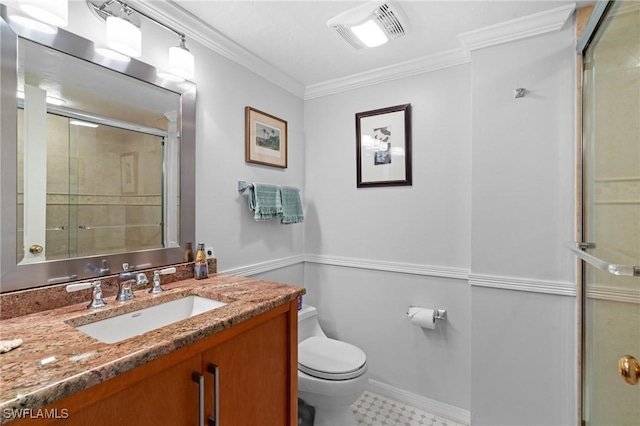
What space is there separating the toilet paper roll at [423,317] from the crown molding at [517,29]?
1609mm

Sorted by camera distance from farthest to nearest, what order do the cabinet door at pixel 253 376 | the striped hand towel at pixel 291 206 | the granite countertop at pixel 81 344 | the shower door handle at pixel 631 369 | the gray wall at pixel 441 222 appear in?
the striped hand towel at pixel 291 206 → the gray wall at pixel 441 222 → the cabinet door at pixel 253 376 → the shower door handle at pixel 631 369 → the granite countertop at pixel 81 344

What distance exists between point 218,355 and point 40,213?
2.74ft

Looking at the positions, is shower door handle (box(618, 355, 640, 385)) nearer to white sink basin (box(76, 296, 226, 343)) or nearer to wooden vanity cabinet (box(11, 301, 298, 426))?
wooden vanity cabinet (box(11, 301, 298, 426))

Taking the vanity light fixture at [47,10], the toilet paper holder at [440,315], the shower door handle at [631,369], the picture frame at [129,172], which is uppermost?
the vanity light fixture at [47,10]

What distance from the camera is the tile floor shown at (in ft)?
6.10

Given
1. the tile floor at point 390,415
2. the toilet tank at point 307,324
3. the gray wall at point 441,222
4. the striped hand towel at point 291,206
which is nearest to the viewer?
the gray wall at point 441,222

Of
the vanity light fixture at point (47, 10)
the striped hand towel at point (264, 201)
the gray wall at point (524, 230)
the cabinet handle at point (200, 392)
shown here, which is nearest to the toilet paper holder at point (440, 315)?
the gray wall at point (524, 230)

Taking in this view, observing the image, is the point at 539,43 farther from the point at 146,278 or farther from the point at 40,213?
the point at 40,213

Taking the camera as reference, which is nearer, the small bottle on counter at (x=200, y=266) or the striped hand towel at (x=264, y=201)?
the small bottle on counter at (x=200, y=266)

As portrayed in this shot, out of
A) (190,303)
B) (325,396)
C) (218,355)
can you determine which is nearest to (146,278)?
(190,303)

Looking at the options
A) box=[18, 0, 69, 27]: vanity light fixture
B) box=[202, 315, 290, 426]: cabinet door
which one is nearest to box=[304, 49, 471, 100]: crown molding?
box=[18, 0, 69, 27]: vanity light fixture

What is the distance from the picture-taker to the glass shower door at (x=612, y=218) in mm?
968

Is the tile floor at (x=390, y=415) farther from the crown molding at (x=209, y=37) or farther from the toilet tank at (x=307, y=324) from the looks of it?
the crown molding at (x=209, y=37)

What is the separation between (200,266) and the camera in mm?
1516
